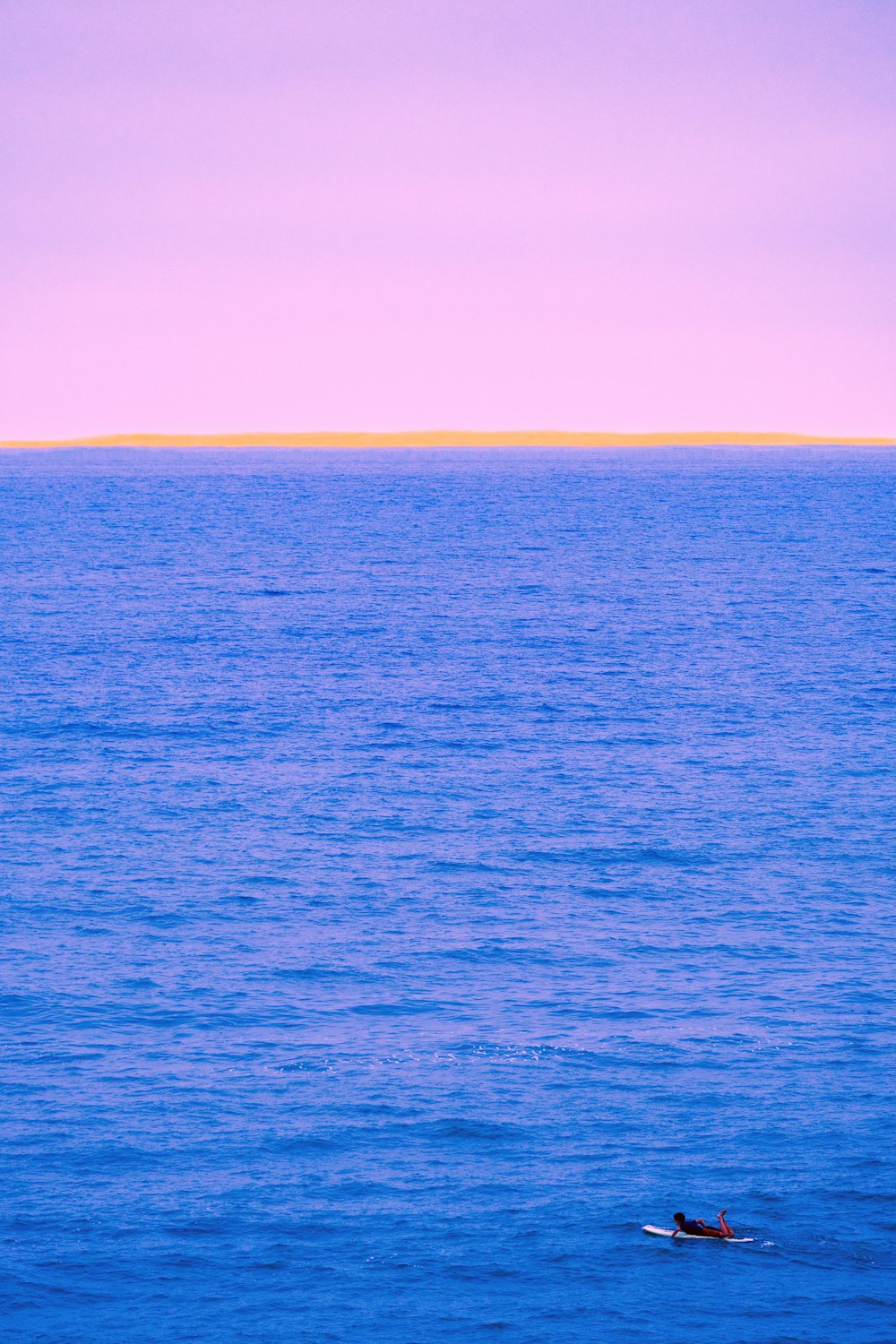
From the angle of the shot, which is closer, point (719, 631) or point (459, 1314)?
point (459, 1314)

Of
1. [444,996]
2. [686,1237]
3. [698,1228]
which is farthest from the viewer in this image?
[444,996]

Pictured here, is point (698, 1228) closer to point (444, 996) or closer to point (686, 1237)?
point (686, 1237)

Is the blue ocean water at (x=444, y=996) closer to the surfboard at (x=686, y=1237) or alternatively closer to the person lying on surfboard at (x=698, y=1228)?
the surfboard at (x=686, y=1237)

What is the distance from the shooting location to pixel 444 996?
4106 centimetres

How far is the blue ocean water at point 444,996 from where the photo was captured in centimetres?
2778

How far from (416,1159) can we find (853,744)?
43.6 metres

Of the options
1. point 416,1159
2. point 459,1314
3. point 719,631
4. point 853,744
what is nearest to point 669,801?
point 853,744

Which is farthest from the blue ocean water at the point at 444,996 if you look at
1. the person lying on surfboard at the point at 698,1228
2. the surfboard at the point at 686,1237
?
the person lying on surfboard at the point at 698,1228

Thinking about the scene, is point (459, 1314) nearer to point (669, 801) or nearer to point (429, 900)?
point (429, 900)

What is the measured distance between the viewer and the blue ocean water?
2778cm

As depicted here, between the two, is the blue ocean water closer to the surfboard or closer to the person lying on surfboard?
the surfboard

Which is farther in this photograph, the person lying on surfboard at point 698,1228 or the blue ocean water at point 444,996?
the person lying on surfboard at point 698,1228

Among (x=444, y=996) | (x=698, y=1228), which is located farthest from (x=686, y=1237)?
(x=444, y=996)

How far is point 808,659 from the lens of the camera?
3625 inches
